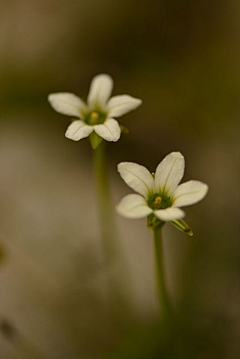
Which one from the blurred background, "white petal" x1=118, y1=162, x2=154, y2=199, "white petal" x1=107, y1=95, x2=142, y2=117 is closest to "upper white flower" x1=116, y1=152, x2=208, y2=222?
"white petal" x1=118, y1=162, x2=154, y2=199

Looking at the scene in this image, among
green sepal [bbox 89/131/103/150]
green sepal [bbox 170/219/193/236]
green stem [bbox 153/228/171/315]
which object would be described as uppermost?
green sepal [bbox 89/131/103/150]

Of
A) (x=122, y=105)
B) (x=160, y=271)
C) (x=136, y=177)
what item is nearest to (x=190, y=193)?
(x=136, y=177)

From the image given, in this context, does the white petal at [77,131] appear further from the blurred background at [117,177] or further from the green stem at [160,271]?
the blurred background at [117,177]

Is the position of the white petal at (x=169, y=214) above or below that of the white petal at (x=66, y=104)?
below

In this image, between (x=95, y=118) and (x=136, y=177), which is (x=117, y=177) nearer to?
(x=95, y=118)

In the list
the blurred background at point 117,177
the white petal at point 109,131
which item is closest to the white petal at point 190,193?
the white petal at point 109,131

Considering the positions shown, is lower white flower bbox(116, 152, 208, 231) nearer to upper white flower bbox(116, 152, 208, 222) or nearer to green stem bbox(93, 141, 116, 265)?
upper white flower bbox(116, 152, 208, 222)
